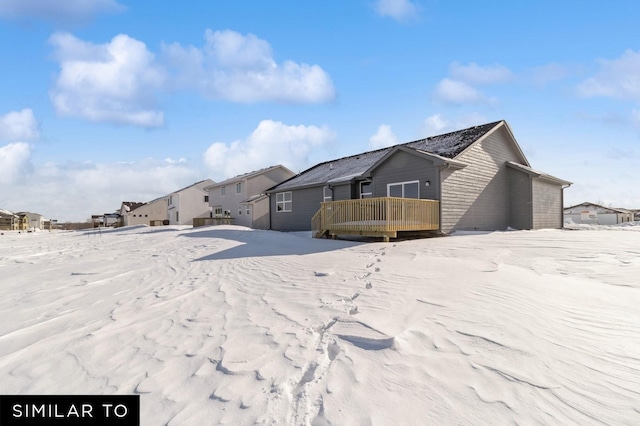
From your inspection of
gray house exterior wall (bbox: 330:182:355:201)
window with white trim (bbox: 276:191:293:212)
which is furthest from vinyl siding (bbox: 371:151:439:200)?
window with white trim (bbox: 276:191:293:212)

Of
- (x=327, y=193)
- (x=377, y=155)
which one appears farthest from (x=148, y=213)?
(x=377, y=155)

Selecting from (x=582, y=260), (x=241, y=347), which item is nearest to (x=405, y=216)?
(x=582, y=260)

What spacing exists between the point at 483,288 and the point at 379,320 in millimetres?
2312

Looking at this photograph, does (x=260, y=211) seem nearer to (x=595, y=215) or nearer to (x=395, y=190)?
(x=395, y=190)

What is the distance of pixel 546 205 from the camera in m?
19.5

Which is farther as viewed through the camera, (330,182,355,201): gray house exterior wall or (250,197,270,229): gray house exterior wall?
(250,197,270,229): gray house exterior wall

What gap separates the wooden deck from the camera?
12.9m

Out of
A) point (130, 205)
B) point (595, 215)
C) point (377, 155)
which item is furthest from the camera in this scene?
point (130, 205)

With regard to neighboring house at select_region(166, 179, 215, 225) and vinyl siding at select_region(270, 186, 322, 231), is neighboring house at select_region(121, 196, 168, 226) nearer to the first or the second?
neighboring house at select_region(166, 179, 215, 225)

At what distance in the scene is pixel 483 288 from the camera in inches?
222

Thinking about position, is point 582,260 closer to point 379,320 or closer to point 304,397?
point 379,320

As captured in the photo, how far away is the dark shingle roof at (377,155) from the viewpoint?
660 inches

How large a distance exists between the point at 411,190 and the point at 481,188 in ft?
13.6

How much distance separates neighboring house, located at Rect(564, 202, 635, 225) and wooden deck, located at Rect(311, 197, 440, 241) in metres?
40.3
